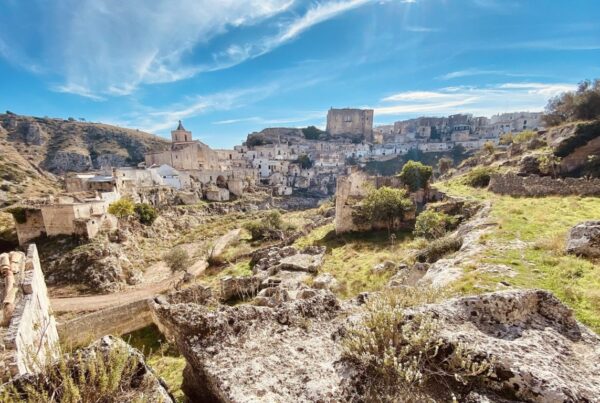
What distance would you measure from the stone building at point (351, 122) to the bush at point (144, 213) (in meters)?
83.9

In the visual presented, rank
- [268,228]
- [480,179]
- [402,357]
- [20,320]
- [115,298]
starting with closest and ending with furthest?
[402,357], [20,320], [115,298], [480,179], [268,228]

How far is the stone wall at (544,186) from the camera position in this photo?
15.8m

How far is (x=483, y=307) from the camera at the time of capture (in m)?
3.66

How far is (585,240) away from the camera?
6.93m

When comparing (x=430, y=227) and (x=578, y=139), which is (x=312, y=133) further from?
(x=430, y=227)

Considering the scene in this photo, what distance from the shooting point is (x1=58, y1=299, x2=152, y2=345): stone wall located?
11.8 m

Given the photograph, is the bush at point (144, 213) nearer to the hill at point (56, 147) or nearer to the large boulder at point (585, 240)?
the hill at point (56, 147)

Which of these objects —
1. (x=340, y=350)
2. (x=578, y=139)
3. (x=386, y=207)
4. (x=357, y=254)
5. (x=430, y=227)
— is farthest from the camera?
(x=578, y=139)

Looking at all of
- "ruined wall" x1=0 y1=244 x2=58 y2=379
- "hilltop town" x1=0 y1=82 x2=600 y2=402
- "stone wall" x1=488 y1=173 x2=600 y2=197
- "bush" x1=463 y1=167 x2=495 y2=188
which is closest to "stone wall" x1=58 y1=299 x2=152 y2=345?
"hilltop town" x1=0 y1=82 x2=600 y2=402

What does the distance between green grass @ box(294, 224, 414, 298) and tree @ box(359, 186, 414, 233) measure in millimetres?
1066

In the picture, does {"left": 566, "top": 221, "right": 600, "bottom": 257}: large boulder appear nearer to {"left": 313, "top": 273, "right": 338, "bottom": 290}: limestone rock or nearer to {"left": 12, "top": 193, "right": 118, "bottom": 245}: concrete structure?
{"left": 313, "top": 273, "right": 338, "bottom": 290}: limestone rock

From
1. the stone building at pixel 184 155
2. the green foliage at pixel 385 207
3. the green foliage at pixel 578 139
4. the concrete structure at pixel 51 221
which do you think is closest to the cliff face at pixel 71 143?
the stone building at pixel 184 155

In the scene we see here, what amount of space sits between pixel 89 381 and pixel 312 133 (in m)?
105

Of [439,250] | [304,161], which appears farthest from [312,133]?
[439,250]
